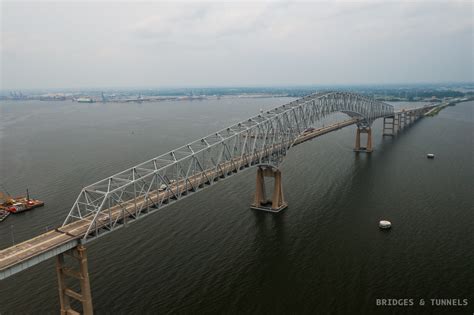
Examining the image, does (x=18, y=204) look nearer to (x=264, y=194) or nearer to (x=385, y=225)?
(x=264, y=194)

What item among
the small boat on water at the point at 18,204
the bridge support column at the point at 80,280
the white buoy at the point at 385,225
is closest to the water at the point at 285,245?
the white buoy at the point at 385,225

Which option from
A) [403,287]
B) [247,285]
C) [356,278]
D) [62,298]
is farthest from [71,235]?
[403,287]

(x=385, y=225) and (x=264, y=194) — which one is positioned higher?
(x=264, y=194)

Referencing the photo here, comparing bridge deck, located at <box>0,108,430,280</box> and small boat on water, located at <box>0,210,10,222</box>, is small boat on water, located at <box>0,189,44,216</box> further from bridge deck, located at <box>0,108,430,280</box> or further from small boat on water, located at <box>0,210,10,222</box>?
bridge deck, located at <box>0,108,430,280</box>

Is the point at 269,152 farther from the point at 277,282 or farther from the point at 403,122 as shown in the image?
the point at 403,122

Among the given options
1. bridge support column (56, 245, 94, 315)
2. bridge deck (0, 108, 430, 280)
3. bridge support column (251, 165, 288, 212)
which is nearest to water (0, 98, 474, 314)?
→ bridge support column (251, 165, 288, 212)

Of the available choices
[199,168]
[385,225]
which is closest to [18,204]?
[199,168]

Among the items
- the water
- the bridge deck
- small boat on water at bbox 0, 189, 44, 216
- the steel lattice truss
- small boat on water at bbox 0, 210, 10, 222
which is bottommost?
the water
